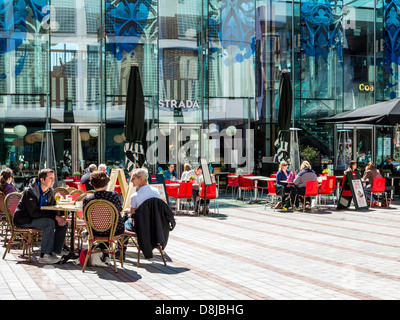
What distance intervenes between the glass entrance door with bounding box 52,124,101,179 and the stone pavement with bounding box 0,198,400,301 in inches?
366

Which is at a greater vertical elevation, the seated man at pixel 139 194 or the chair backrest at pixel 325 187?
the seated man at pixel 139 194

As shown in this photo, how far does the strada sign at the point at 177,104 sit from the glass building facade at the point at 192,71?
0.04 metres

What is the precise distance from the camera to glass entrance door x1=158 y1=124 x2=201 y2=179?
22.5 metres

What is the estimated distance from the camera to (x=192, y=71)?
2319 centimetres

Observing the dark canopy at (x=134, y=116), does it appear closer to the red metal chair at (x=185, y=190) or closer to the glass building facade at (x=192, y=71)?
the red metal chair at (x=185, y=190)

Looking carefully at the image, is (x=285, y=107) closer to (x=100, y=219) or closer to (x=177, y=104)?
(x=177, y=104)

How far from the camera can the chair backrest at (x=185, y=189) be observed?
630 inches

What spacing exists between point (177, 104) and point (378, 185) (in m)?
8.66

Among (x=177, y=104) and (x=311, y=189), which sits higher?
(x=177, y=104)

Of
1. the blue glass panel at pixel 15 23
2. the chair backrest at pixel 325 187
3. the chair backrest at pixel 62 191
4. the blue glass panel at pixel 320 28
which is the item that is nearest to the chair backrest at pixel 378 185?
the chair backrest at pixel 325 187

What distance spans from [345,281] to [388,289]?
0.60 metres

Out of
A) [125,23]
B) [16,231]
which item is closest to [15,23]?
[125,23]
